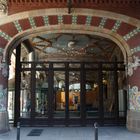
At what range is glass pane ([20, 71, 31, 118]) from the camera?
690 inches

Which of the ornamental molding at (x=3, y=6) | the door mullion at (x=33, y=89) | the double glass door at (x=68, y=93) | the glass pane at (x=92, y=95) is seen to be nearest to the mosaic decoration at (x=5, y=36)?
the ornamental molding at (x=3, y=6)

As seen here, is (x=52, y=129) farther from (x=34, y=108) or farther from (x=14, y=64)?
(x=14, y=64)

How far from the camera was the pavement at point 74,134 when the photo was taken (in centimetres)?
1316

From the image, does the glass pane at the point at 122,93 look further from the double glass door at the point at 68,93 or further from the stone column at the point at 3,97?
the stone column at the point at 3,97

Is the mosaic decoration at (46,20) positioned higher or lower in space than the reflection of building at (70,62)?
higher

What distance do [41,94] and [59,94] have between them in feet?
3.48

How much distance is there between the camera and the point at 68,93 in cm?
1756

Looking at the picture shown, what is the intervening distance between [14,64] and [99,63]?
5.07 m

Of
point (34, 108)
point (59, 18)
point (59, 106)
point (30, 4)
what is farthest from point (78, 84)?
point (30, 4)

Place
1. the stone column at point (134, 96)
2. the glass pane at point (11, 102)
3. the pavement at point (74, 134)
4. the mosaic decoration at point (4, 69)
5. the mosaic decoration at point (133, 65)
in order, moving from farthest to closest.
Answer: the glass pane at point (11, 102) < the mosaic decoration at point (4, 69) < the mosaic decoration at point (133, 65) < the stone column at point (134, 96) < the pavement at point (74, 134)

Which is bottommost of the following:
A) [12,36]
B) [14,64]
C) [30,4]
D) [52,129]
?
[52,129]

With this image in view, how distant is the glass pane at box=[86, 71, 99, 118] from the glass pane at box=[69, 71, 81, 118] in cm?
54

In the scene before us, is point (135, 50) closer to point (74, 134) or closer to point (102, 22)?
point (102, 22)

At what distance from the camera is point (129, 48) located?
15.7m
